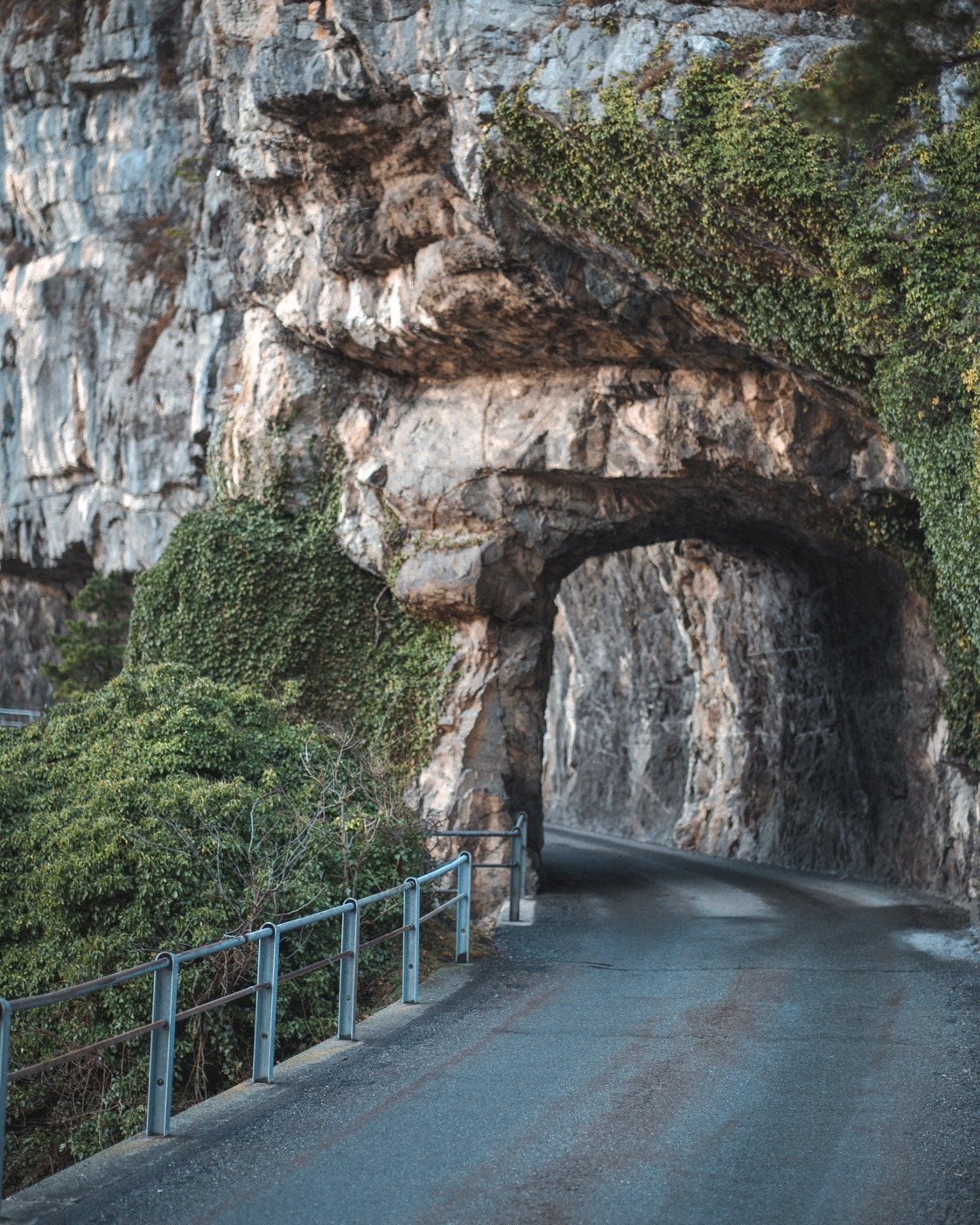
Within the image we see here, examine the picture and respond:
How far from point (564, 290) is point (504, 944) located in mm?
8217

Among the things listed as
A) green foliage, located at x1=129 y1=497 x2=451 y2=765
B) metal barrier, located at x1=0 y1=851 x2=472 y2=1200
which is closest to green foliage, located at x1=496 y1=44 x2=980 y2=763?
metal barrier, located at x1=0 y1=851 x2=472 y2=1200

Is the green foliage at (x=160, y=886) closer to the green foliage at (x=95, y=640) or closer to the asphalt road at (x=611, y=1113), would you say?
the asphalt road at (x=611, y=1113)

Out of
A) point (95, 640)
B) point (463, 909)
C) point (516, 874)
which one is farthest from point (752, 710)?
point (463, 909)

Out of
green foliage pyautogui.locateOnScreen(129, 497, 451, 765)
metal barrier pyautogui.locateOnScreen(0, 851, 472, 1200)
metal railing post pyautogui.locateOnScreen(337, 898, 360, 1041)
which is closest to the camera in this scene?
metal barrier pyautogui.locateOnScreen(0, 851, 472, 1200)

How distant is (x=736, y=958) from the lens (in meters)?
11.2

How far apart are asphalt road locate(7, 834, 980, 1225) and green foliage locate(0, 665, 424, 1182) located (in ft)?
4.21

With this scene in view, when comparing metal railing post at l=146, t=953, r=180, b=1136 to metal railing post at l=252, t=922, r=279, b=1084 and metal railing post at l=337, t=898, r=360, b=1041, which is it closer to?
metal railing post at l=252, t=922, r=279, b=1084

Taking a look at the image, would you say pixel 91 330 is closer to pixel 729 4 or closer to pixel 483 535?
pixel 483 535

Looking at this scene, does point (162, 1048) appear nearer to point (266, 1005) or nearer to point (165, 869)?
point (266, 1005)

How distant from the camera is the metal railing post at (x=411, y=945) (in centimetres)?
877

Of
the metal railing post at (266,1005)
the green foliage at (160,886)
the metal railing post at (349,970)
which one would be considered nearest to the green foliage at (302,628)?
the green foliage at (160,886)

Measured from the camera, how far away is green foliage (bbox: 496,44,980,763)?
36.3 feet

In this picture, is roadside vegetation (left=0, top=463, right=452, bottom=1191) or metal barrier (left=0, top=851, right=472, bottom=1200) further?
roadside vegetation (left=0, top=463, right=452, bottom=1191)

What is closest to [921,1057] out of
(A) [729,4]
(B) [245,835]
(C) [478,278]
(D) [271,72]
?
(B) [245,835]
